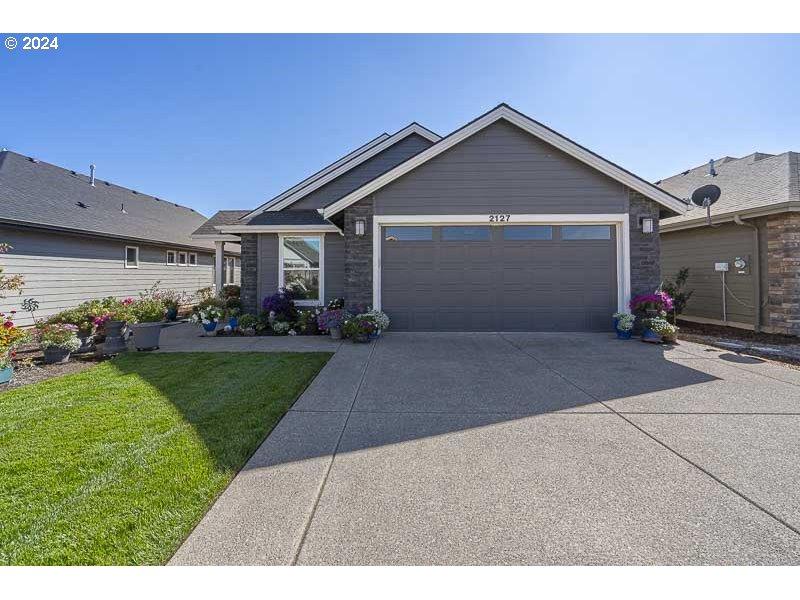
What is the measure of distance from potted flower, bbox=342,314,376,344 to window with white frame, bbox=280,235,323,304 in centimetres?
290

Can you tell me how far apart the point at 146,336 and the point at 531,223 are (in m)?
8.90

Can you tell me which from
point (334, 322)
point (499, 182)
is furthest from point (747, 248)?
point (334, 322)

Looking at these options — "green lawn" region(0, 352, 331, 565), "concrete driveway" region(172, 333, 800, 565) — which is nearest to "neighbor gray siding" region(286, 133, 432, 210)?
"green lawn" region(0, 352, 331, 565)

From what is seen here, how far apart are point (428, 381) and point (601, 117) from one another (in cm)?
871

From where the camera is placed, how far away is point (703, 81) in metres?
7.11

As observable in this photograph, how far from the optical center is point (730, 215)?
9328 millimetres

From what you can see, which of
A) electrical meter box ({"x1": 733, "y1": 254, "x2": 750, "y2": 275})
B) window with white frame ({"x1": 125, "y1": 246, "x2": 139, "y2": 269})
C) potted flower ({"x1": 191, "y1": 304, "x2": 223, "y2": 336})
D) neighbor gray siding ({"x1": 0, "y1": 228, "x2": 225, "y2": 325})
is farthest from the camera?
window with white frame ({"x1": 125, "y1": 246, "x2": 139, "y2": 269})

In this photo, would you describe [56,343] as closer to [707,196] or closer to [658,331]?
[658,331]

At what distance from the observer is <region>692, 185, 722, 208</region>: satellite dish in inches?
369

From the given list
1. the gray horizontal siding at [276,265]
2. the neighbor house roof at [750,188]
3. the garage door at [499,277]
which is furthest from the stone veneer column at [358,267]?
the neighbor house roof at [750,188]

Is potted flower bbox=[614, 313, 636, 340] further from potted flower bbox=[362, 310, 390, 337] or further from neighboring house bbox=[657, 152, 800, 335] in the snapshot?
potted flower bbox=[362, 310, 390, 337]
